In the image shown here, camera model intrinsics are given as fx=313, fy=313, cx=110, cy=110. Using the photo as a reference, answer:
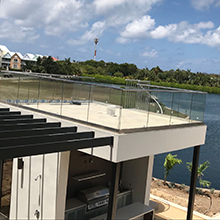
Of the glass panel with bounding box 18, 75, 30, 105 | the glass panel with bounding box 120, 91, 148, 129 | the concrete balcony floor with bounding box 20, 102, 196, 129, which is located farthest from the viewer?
the glass panel with bounding box 18, 75, 30, 105

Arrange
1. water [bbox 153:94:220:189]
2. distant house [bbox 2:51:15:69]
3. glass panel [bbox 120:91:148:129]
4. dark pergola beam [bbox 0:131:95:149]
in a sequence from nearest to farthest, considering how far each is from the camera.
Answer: dark pergola beam [bbox 0:131:95:149] < glass panel [bbox 120:91:148:129] < water [bbox 153:94:220:189] < distant house [bbox 2:51:15:69]

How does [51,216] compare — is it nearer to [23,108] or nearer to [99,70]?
[23,108]

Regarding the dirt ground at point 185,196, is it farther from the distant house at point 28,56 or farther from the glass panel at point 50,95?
the distant house at point 28,56

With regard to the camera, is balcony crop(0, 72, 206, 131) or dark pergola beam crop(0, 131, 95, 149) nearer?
dark pergola beam crop(0, 131, 95, 149)

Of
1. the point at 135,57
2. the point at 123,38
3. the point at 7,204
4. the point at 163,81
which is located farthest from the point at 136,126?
the point at 123,38

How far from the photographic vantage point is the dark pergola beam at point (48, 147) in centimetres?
496

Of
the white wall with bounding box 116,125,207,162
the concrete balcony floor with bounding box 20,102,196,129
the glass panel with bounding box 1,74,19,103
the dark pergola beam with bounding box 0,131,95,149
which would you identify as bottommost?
the white wall with bounding box 116,125,207,162

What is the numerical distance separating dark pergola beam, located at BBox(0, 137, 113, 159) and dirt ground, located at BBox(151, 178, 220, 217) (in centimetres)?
860

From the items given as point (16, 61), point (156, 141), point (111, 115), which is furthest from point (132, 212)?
point (16, 61)

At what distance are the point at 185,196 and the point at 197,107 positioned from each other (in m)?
7.54

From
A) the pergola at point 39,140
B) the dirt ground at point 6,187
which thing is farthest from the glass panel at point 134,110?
the dirt ground at point 6,187

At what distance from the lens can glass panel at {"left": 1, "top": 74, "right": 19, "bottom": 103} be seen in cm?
958

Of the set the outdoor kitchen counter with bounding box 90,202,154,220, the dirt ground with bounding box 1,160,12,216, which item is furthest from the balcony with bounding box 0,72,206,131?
the outdoor kitchen counter with bounding box 90,202,154,220

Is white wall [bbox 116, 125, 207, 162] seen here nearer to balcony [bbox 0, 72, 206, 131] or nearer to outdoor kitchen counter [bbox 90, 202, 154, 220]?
balcony [bbox 0, 72, 206, 131]
